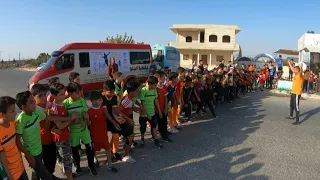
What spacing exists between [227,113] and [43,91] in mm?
7039

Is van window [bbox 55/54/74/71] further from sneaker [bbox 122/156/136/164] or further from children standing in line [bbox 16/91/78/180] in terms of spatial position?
children standing in line [bbox 16/91/78/180]

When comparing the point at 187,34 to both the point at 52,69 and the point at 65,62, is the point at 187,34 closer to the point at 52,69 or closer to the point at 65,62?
the point at 65,62

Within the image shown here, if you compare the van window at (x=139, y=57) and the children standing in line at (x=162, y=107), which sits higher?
the van window at (x=139, y=57)

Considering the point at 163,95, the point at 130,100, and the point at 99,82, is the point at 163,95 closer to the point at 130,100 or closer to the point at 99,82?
the point at 130,100

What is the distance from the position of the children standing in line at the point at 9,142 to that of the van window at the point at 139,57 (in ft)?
41.7

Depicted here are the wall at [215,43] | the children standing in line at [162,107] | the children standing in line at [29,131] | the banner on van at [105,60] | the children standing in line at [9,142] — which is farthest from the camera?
the wall at [215,43]

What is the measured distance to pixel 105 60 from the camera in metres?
13.9

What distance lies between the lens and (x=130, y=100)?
4.96 m

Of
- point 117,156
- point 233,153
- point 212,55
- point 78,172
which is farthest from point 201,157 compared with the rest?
point 212,55

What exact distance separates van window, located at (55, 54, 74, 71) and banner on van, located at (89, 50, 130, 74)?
105 centimetres

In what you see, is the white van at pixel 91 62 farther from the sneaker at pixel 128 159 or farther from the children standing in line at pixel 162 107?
the sneaker at pixel 128 159

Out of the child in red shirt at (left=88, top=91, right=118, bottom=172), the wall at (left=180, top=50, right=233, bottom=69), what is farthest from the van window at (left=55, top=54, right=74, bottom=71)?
the wall at (left=180, top=50, right=233, bottom=69)

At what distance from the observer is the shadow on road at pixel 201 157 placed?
4.46 m

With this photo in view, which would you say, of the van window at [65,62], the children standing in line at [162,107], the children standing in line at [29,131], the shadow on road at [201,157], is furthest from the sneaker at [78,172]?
the van window at [65,62]
